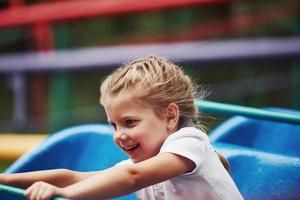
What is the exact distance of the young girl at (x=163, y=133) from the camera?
136cm

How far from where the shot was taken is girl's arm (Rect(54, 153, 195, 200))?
1241 millimetres

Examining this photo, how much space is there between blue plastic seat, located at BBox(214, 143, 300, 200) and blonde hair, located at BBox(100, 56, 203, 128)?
0.33 metres

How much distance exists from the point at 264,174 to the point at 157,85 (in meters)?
0.46

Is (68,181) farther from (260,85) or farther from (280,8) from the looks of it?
(280,8)

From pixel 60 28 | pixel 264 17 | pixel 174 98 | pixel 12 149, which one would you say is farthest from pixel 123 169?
pixel 264 17

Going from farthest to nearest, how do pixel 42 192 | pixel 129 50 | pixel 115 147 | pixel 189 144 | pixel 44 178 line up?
pixel 129 50 → pixel 115 147 → pixel 44 178 → pixel 189 144 → pixel 42 192

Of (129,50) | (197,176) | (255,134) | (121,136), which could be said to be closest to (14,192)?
(121,136)

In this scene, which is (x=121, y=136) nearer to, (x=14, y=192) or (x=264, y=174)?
(x=14, y=192)

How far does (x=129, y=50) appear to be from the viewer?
3539mm

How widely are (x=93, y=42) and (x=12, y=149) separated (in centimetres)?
237

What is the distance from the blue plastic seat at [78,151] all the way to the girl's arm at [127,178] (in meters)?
0.74

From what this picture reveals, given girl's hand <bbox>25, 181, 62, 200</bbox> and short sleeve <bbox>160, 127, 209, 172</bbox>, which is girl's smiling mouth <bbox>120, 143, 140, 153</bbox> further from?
girl's hand <bbox>25, 181, 62, 200</bbox>

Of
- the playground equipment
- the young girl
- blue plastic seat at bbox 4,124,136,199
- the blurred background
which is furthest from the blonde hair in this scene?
the blurred background

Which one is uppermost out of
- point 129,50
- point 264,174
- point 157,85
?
point 129,50
